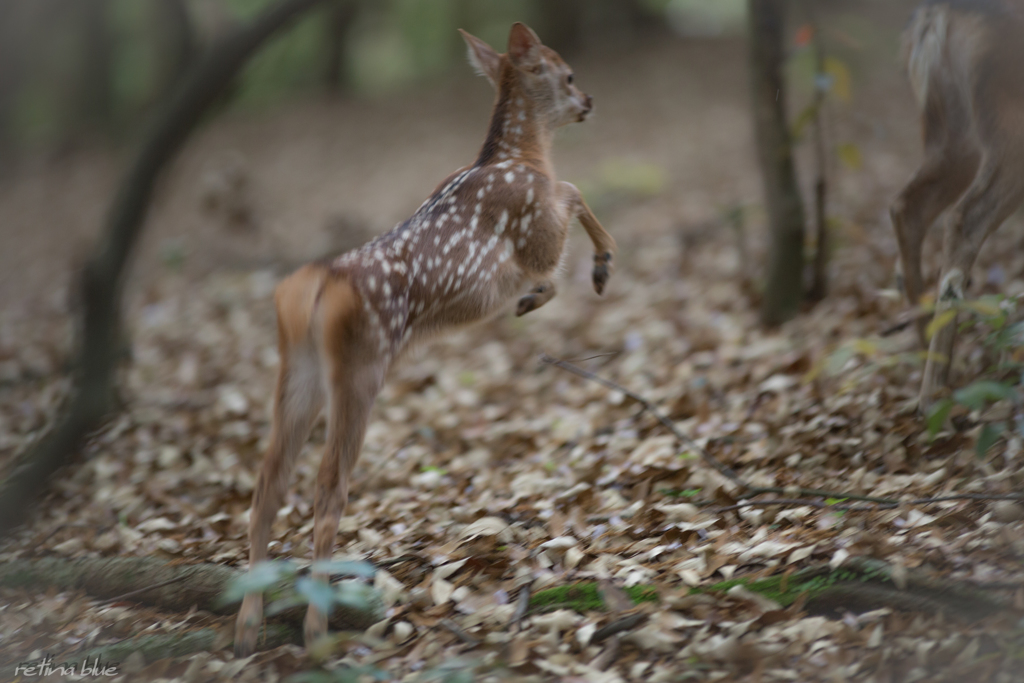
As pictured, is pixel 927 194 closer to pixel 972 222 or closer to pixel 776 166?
pixel 972 222

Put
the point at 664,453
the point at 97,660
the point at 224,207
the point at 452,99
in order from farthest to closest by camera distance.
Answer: the point at 452,99, the point at 224,207, the point at 664,453, the point at 97,660

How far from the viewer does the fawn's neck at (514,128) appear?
464 centimetres

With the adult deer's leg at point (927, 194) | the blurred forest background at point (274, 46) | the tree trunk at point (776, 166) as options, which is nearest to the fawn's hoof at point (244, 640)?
the adult deer's leg at point (927, 194)

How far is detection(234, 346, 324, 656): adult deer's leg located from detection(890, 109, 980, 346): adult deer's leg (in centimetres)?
360

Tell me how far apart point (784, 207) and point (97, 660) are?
18.4ft

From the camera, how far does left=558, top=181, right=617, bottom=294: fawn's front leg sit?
4605 millimetres

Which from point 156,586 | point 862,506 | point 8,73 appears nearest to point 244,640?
point 156,586

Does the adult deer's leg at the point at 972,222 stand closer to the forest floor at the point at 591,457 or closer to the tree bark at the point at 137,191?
the forest floor at the point at 591,457

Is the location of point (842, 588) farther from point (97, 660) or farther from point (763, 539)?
point (97, 660)

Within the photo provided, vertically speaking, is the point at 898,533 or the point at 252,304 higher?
the point at 252,304

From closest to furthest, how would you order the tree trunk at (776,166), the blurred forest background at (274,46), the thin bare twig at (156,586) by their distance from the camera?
1. the thin bare twig at (156,586)
2. the tree trunk at (776,166)
3. the blurred forest background at (274,46)

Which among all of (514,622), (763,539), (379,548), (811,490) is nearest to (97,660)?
(379,548)

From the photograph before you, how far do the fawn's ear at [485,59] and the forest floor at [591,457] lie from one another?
164cm

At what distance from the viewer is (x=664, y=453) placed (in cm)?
526
